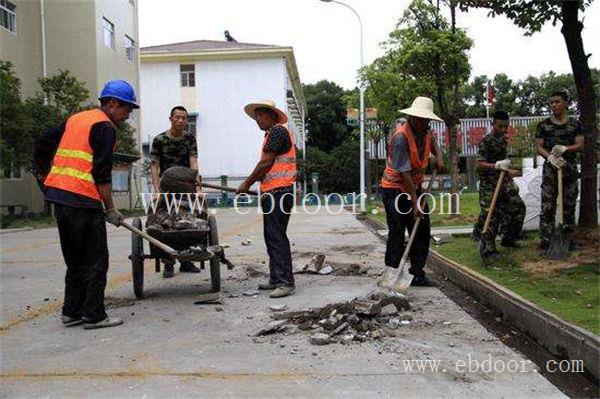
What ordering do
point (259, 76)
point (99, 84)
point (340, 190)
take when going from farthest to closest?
point (340, 190) < point (259, 76) < point (99, 84)

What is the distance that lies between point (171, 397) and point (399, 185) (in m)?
3.69

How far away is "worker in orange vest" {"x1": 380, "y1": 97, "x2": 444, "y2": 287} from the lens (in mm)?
6066

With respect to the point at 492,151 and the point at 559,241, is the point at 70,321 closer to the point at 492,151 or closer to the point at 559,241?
the point at 559,241

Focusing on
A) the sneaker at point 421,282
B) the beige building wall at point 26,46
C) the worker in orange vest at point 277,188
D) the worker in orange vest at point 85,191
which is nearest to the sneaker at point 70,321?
the worker in orange vest at point 85,191

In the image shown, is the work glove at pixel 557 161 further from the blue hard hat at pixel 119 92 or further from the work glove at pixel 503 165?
the blue hard hat at pixel 119 92

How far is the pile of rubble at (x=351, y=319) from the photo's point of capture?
448 cm

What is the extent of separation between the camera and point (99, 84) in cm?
2686

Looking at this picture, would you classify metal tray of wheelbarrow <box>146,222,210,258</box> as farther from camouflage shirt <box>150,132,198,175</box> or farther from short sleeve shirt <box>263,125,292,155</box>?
camouflage shirt <box>150,132,198,175</box>

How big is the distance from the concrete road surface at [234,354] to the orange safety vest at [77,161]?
1176 millimetres

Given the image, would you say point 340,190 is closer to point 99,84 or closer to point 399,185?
point 99,84

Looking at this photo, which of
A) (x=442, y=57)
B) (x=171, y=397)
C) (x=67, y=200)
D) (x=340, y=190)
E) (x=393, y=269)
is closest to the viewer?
(x=171, y=397)

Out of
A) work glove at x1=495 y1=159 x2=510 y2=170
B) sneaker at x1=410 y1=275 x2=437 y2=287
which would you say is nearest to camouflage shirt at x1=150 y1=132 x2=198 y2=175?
sneaker at x1=410 y1=275 x2=437 y2=287

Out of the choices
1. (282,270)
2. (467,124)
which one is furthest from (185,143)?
(467,124)

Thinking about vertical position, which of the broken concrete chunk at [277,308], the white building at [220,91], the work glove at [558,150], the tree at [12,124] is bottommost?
the broken concrete chunk at [277,308]
